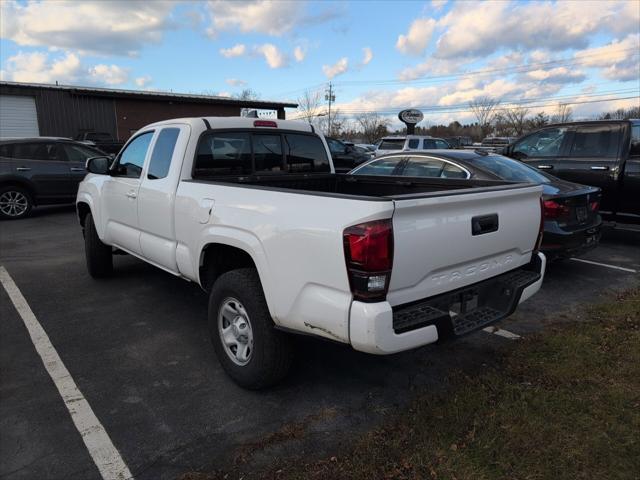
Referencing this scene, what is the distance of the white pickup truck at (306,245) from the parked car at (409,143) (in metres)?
14.1

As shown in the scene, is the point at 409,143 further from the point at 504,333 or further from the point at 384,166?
the point at 504,333

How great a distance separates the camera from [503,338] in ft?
13.9

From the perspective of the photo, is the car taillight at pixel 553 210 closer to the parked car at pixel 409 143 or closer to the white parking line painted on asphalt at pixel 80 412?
the white parking line painted on asphalt at pixel 80 412

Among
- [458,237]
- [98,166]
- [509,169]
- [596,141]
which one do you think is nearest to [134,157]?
[98,166]

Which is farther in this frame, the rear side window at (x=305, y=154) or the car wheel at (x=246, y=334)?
the rear side window at (x=305, y=154)

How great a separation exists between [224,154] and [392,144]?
1564 cm

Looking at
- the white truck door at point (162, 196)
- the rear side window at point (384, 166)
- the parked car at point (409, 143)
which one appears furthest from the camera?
the parked car at point (409, 143)

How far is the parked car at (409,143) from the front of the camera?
716 inches

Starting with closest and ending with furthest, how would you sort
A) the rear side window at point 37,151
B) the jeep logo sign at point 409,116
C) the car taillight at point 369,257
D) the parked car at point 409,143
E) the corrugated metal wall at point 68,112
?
the car taillight at point 369,257 → the rear side window at point 37,151 → the parked car at point 409,143 → the corrugated metal wall at point 68,112 → the jeep logo sign at point 409,116

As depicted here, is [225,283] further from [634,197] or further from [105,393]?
[634,197]

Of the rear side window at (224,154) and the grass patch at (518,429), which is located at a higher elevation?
the rear side window at (224,154)

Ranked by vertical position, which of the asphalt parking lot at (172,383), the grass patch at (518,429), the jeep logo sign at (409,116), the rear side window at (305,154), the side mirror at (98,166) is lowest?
the asphalt parking lot at (172,383)

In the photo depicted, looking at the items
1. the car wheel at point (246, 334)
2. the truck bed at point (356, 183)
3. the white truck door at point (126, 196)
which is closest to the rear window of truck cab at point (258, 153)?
the truck bed at point (356, 183)

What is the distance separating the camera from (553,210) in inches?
215
